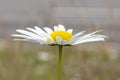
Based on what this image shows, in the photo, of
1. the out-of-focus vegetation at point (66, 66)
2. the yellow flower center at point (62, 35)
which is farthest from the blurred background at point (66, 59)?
the yellow flower center at point (62, 35)

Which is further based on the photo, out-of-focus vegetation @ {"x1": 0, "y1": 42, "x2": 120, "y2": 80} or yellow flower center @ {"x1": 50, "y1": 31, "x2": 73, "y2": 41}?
out-of-focus vegetation @ {"x1": 0, "y1": 42, "x2": 120, "y2": 80}

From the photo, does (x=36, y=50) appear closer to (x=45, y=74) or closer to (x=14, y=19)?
(x=45, y=74)

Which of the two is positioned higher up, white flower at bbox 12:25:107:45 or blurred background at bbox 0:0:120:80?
blurred background at bbox 0:0:120:80

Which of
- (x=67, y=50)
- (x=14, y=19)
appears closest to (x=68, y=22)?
(x=14, y=19)

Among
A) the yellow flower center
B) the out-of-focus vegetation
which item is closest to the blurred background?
the out-of-focus vegetation

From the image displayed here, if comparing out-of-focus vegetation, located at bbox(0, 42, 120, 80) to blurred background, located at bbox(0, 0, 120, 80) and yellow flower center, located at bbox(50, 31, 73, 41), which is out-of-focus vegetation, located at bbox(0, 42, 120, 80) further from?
yellow flower center, located at bbox(50, 31, 73, 41)

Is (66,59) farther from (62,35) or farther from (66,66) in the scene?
(62,35)

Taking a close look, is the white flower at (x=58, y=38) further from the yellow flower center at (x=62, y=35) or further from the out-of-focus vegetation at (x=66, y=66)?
the out-of-focus vegetation at (x=66, y=66)

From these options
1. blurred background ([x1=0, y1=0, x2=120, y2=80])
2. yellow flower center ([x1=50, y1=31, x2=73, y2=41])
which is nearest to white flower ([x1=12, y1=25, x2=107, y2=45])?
yellow flower center ([x1=50, y1=31, x2=73, y2=41])

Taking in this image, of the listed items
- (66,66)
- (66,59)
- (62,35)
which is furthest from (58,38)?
(66,59)
